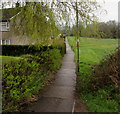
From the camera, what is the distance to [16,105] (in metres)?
3.83

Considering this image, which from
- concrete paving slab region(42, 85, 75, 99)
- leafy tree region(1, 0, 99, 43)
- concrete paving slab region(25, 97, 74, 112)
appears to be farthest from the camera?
leafy tree region(1, 0, 99, 43)

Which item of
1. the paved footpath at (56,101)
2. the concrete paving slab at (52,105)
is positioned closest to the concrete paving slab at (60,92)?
the paved footpath at (56,101)

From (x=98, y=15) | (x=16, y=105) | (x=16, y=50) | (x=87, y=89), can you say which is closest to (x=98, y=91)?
(x=87, y=89)

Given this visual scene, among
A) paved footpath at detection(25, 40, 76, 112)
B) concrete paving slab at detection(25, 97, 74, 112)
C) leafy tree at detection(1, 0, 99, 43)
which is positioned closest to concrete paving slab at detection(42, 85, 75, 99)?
paved footpath at detection(25, 40, 76, 112)

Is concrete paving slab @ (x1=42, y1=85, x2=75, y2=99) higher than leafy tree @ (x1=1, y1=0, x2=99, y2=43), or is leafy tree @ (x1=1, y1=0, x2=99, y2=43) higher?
leafy tree @ (x1=1, y1=0, x2=99, y2=43)

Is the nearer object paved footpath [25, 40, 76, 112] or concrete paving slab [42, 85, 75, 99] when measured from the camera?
paved footpath [25, 40, 76, 112]

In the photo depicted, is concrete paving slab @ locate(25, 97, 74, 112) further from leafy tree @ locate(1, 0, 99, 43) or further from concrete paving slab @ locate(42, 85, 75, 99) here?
leafy tree @ locate(1, 0, 99, 43)

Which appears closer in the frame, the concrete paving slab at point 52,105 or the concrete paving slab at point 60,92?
the concrete paving slab at point 52,105

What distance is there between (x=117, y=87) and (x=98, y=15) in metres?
3.48

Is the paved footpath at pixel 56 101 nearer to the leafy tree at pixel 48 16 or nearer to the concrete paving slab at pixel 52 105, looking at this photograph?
the concrete paving slab at pixel 52 105

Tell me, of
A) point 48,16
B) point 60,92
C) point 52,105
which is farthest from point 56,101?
point 48,16

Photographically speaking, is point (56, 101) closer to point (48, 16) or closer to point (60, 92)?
point (60, 92)

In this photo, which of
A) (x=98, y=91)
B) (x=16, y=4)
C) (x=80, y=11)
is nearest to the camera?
(x=98, y=91)

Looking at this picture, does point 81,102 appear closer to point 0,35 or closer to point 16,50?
point 16,50
